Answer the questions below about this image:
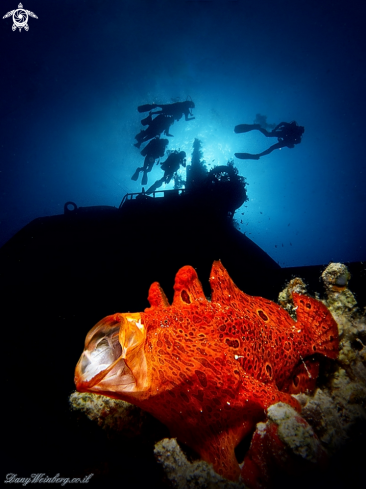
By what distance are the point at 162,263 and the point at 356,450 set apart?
9.67 ft

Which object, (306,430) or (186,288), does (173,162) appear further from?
(306,430)

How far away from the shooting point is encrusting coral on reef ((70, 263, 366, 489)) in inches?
44.7

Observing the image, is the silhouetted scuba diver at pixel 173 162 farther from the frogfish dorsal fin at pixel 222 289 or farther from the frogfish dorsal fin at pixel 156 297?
the frogfish dorsal fin at pixel 222 289

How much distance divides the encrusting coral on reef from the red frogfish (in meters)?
0.10

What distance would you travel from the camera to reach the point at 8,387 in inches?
103

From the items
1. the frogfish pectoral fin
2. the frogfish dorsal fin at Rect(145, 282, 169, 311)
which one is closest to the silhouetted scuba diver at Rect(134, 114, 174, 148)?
the frogfish dorsal fin at Rect(145, 282, 169, 311)

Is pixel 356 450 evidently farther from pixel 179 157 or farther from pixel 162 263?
pixel 179 157

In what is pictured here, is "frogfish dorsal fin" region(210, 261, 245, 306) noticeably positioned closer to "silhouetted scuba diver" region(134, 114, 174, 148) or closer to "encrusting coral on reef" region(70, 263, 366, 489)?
"encrusting coral on reef" region(70, 263, 366, 489)

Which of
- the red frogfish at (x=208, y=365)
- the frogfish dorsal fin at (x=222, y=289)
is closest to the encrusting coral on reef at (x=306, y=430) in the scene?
the red frogfish at (x=208, y=365)

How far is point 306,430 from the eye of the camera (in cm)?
117

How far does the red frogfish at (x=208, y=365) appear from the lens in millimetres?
1411

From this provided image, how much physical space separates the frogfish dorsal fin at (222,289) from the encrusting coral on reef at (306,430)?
959mm

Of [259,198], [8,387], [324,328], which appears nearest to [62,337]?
[8,387]

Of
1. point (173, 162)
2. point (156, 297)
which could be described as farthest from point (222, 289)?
point (173, 162)
